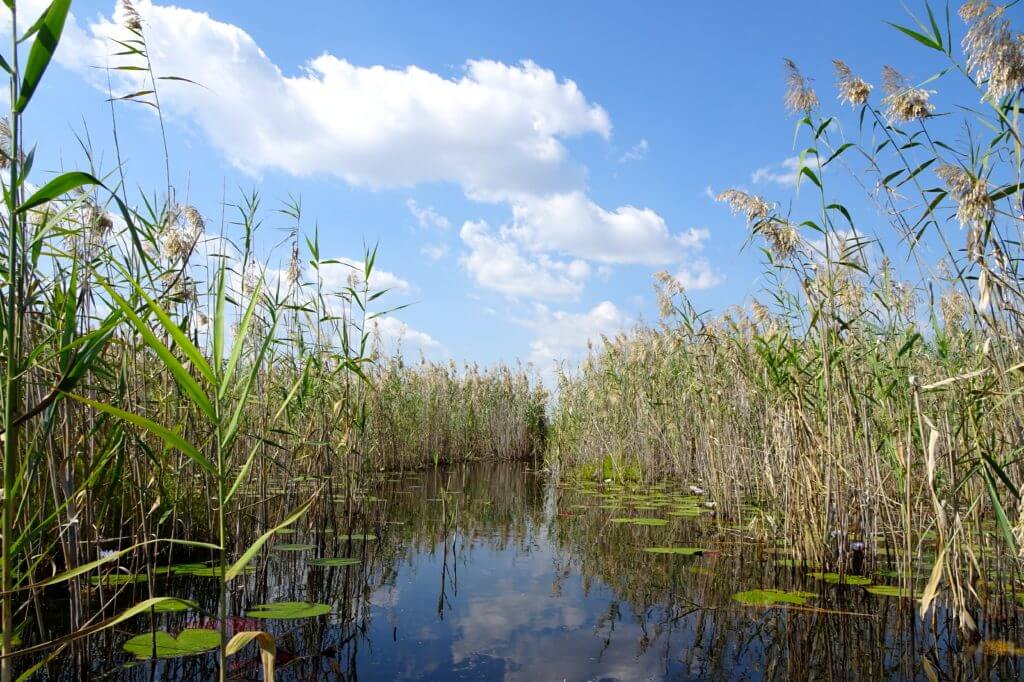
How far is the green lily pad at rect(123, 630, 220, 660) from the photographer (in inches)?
86.0

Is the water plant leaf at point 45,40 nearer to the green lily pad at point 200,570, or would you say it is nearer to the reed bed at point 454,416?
the green lily pad at point 200,570

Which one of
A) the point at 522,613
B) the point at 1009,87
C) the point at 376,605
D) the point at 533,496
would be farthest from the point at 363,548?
the point at 1009,87

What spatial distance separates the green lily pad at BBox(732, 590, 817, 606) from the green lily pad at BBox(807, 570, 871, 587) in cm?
35

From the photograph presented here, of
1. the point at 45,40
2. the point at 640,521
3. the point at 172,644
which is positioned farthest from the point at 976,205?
the point at 640,521

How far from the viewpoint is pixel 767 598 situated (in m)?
2.97

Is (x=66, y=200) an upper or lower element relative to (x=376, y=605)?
upper

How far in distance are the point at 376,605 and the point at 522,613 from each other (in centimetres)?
69

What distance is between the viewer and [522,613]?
3041 millimetres

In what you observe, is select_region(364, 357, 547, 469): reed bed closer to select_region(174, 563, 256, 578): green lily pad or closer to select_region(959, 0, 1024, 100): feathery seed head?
select_region(174, 563, 256, 578): green lily pad

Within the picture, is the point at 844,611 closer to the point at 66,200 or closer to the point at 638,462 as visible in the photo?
the point at 66,200

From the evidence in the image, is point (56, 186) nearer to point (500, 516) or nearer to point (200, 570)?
point (200, 570)

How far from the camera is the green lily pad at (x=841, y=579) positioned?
3.25 meters

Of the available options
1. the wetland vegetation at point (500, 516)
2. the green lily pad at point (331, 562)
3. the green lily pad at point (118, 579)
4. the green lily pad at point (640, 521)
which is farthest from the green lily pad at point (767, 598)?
the green lily pad at point (118, 579)

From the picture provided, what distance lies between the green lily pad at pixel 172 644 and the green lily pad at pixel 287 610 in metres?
0.28
